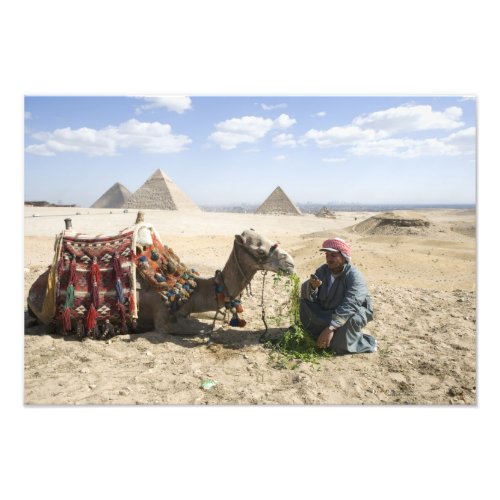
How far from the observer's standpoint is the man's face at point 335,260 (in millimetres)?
4032

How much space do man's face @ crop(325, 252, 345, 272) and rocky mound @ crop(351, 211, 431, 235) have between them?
18.2m

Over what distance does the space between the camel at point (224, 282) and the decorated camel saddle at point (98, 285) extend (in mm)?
80

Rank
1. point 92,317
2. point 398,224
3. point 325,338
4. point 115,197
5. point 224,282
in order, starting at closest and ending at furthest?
point 325,338
point 92,317
point 224,282
point 398,224
point 115,197

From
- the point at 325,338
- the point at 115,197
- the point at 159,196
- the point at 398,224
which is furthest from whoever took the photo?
the point at 115,197

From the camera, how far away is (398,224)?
22125mm

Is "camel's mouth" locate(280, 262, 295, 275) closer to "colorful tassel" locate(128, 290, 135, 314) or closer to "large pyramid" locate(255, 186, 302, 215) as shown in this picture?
"colorful tassel" locate(128, 290, 135, 314)

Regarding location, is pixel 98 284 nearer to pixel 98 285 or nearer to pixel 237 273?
pixel 98 285

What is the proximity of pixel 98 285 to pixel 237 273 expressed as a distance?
143cm

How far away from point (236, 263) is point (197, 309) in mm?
749

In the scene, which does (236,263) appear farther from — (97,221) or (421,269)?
(97,221)

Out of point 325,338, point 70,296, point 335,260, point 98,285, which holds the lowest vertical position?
point 325,338

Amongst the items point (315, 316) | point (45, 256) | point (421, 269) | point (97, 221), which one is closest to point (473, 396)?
point (315, 316)

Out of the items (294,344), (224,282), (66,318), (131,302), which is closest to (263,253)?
(224,282)

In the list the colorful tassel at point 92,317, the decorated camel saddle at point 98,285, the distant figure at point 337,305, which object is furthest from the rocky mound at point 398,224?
the colorful tassel at point 92,317
